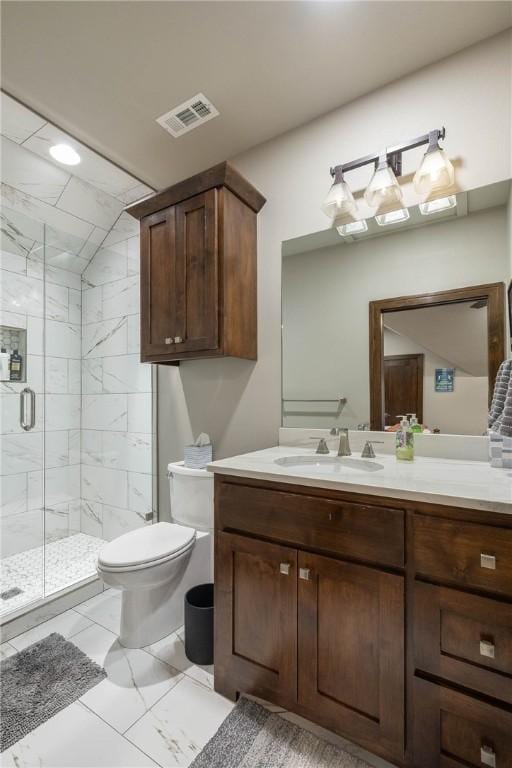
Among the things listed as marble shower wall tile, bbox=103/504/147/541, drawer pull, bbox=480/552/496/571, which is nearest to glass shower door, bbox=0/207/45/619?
marble shower wall tile, bbox=103/504/147/541

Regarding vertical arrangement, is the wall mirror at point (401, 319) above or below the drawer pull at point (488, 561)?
above

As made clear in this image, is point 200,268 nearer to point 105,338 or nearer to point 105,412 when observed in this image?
point 105,338

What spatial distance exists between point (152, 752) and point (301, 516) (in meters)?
0.89

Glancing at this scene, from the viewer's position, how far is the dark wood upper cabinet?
1711 mm

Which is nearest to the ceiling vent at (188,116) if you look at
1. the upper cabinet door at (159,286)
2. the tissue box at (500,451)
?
the upper cabinet door at (159,286)

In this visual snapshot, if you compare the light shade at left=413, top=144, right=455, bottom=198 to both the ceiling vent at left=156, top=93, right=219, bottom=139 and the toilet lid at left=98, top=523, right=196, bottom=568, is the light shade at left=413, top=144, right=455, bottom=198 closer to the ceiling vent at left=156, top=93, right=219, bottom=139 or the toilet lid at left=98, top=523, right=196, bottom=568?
the ceiling vent at left=156, top=93, right=219, bottom=139

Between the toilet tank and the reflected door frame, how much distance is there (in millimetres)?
856

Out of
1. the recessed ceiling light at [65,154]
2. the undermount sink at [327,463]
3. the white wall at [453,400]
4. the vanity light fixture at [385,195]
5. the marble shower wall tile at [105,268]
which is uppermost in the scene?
the recessed ceiling light at [65,154]

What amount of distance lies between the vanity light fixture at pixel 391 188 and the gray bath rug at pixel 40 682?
86.9 inches

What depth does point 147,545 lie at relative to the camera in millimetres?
1662

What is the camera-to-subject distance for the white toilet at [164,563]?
153 centimetres

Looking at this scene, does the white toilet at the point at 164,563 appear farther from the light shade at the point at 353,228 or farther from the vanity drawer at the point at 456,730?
the light shade at the point at 353,228

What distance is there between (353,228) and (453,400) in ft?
2.92

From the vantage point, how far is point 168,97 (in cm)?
167
